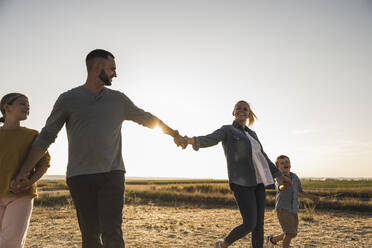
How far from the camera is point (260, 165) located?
4.18 meters

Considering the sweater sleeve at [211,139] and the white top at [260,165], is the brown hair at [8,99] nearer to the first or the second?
the sweater sleeve at [211,139]

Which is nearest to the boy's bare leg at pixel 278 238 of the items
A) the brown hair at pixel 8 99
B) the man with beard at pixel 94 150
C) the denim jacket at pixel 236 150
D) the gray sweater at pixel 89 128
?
the denim jacket at pixel 236 150

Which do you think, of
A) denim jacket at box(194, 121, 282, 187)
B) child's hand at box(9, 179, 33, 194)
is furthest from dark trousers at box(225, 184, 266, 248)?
child's hand at box(9, 179, 33, 194)

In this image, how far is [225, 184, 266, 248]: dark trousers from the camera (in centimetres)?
391

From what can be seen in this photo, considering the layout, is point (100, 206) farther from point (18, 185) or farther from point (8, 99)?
point (8, 99)

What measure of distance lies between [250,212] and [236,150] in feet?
2.60

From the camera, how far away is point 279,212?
5160mm

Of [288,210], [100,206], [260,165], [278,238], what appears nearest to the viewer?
[100,206]

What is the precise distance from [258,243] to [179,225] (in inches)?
230

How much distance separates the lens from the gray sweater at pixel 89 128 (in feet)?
9.15

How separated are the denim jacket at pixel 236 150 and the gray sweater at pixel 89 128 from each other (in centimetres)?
128

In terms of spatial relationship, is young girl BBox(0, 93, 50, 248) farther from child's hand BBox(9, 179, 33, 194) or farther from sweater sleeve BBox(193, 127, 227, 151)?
sweater sleeve BBox(193, 127, 227, 151)

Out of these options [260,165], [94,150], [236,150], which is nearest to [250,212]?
[260,165]

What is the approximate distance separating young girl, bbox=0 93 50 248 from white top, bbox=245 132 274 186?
8.00ft
